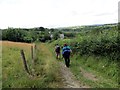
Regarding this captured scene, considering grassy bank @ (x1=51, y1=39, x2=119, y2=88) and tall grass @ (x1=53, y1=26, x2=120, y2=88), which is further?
tall grass @ (x1=53, y1=26, x2=120, y2=88)

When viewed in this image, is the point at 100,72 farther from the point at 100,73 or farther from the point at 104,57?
the point at 104,57

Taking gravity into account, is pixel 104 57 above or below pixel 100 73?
above

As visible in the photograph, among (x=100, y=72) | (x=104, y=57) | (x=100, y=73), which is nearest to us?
(x=100, y=73)

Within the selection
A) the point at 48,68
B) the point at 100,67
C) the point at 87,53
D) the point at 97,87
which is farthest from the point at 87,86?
the point at 87,53

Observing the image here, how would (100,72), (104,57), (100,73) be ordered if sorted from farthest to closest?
(104,57) → (100,72) → (100,73)

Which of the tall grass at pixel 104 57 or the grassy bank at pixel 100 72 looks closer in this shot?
the grassy bank at pixel 100 72

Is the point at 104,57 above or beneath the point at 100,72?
above

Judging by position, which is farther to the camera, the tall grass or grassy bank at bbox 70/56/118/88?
the tall grass

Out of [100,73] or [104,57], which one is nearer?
[100,73]

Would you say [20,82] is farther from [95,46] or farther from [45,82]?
[95,46]

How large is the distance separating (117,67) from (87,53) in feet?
26.3

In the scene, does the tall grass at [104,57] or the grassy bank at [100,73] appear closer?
the grassy bank at [100,73]

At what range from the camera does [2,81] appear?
10.8 meters

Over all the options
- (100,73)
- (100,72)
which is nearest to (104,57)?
(100,72)
